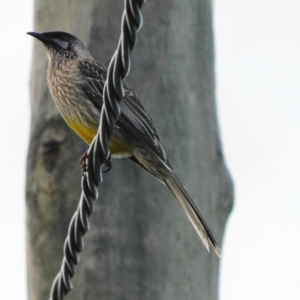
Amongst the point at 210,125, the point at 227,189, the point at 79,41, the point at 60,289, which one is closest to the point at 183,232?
the point at 227,189

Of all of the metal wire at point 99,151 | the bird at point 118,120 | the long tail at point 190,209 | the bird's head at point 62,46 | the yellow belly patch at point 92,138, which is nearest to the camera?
the metal wire at point 99,151

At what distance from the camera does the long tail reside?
5152mm

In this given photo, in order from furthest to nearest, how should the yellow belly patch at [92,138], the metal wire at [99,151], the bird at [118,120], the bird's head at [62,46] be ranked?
the bird's head at [62,46], the yellow belly patch at [92,138], the bird at [118,120], the metal wire at [99,151]

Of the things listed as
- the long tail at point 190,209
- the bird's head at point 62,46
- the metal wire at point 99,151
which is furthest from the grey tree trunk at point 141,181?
the metal wire at point 99,151

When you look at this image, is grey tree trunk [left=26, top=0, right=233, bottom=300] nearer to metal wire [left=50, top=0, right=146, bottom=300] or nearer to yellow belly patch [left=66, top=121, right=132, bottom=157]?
→ yellow belly patch [left=66, top=121, right=132, bottom=157]

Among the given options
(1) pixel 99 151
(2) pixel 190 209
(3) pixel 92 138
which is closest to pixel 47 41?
(3) pixel 92 138

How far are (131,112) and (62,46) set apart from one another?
114 cm

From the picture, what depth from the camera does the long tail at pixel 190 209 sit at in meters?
5.15

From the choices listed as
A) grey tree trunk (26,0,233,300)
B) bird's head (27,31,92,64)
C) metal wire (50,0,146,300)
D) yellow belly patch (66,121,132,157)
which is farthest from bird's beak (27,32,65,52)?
metal wire (50,0,146,300)

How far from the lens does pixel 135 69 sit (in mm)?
6406

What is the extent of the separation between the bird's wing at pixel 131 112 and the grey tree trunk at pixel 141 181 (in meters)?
0.41

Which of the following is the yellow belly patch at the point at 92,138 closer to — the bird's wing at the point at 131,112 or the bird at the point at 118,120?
the bird at the point at 118,120

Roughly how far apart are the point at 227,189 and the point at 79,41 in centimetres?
171

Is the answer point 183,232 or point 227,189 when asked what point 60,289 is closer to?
point 183,232
